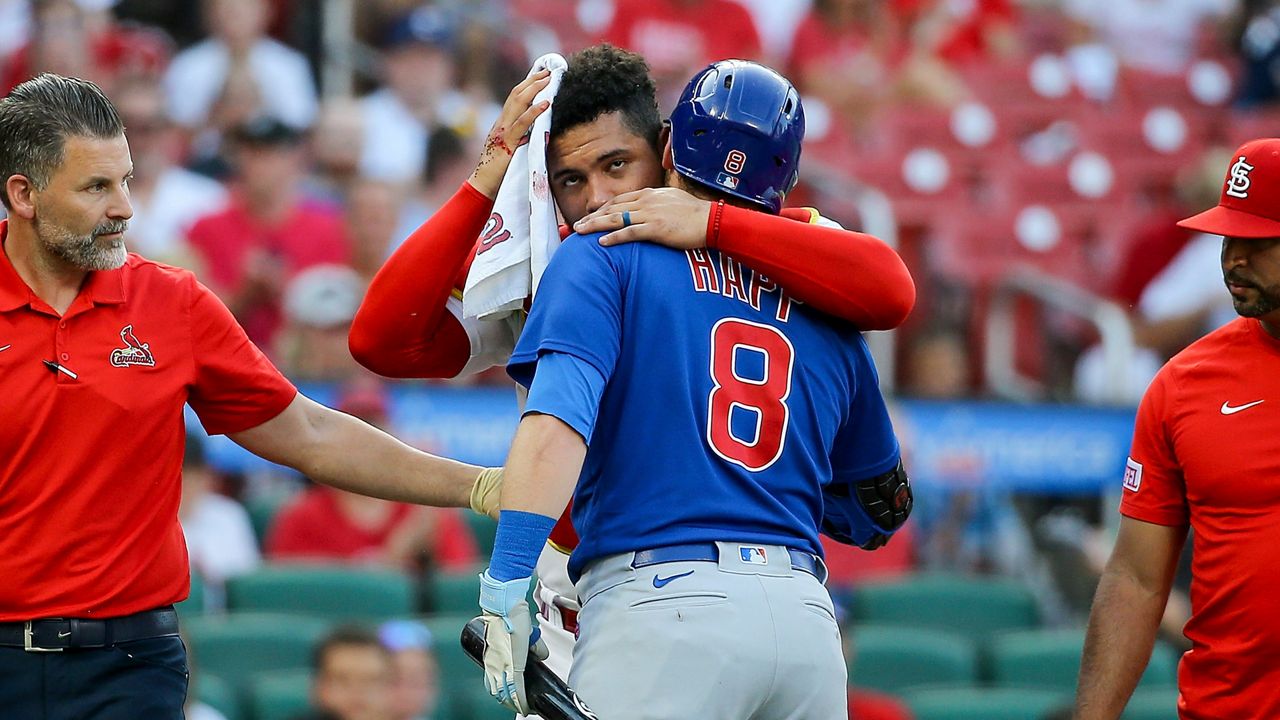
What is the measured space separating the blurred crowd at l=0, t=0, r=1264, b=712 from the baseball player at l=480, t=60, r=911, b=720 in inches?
158

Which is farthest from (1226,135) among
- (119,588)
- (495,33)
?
(119,588)

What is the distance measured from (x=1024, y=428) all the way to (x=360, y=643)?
3817 millimetres

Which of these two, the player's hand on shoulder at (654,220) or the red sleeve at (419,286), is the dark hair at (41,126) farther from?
the player's hand on shoulder at (654,220)

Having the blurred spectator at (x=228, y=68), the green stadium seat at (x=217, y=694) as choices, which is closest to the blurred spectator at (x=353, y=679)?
the green stadium seat at (x=217, y=694)

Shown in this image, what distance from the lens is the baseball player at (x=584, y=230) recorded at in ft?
11.5

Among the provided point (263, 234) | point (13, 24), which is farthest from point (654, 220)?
point (13, 24)

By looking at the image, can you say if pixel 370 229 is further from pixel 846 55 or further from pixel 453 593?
pixel 846 55

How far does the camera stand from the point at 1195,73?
12.3 metres

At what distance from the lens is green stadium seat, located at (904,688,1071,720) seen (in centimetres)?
669

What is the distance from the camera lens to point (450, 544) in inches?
301

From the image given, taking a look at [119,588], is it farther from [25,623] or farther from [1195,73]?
[1195,73]

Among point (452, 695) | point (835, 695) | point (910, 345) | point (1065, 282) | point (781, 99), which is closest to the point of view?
point (835, 695)

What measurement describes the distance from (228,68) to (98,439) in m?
6.31

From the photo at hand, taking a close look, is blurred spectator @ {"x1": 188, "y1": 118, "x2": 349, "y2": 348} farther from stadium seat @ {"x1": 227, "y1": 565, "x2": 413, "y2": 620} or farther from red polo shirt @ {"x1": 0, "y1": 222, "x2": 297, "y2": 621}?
red polo shirt @ {"x1": 0, "y1": 222, "x2": 297, "y2": 621}
